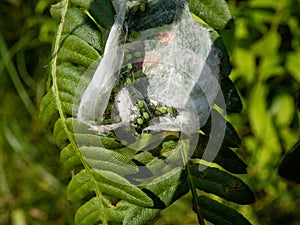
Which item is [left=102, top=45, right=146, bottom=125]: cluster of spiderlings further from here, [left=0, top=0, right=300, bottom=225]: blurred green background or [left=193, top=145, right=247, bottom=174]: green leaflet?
[left=0, top=0, right=300, bottom=225]: blurred green background

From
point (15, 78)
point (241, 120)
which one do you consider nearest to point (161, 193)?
point (241, 120)

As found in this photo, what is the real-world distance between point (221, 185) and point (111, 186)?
7.6 inches

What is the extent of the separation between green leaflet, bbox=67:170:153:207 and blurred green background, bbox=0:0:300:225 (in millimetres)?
778

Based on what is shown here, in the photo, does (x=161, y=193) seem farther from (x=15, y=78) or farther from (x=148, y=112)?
(x=15, y=78)

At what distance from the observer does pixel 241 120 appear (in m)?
1.92

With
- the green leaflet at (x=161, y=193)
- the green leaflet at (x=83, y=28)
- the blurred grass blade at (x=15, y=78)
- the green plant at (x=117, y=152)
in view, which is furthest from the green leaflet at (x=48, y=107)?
the blurred grass blade at (x=15, y=78)

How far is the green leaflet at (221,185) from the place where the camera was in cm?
93

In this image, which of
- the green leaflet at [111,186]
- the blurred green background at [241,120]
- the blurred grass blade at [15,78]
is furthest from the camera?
the blurred grass blade at [15,78]

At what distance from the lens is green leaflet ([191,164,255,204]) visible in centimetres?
93

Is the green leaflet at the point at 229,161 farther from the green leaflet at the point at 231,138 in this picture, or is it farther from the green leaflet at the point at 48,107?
the green leaflet at the point at 48,107

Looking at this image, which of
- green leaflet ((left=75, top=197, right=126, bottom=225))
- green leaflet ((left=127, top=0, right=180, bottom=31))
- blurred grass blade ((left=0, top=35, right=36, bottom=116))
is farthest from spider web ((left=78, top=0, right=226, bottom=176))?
blurred grass blade ((left=0, top=35, right=36, bottom=116))

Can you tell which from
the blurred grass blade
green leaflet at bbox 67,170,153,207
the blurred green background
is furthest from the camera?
the blurred grass blade

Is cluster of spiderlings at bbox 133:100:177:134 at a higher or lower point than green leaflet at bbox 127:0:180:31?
lower

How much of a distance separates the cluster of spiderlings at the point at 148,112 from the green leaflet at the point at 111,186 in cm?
10
